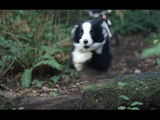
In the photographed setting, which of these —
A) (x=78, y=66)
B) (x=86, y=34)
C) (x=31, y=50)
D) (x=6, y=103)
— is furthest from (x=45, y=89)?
(x=86, y=34)

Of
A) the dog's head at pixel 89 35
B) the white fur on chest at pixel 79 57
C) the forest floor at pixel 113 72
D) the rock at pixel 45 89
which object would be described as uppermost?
the dog's head at pixel 89 35

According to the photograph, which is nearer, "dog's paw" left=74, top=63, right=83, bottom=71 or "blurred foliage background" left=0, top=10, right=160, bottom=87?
"blurred foliage background" left=0, top=10, right=160, bottom=87

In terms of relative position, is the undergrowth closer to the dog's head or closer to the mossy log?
the dog's head

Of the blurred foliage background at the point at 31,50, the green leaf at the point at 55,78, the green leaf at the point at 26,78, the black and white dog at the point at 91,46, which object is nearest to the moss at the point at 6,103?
the blurred foliage background at the point at 31,50

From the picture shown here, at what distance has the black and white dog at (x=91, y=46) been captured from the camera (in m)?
3.65

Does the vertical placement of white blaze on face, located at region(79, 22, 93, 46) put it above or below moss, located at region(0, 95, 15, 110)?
above

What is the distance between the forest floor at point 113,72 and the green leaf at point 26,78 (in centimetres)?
12

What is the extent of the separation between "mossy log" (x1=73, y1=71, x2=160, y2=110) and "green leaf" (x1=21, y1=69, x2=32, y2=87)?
1.22 meters

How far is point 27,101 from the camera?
106 inches

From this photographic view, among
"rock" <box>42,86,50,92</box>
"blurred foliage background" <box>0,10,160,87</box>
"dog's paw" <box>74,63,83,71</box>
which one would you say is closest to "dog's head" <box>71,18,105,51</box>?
"dog's paw" <box>74,63,83,71</box>

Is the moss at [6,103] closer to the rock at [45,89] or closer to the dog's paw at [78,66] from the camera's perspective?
the rock at [45,89]

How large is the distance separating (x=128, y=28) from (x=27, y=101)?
5.97m

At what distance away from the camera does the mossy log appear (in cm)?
265
